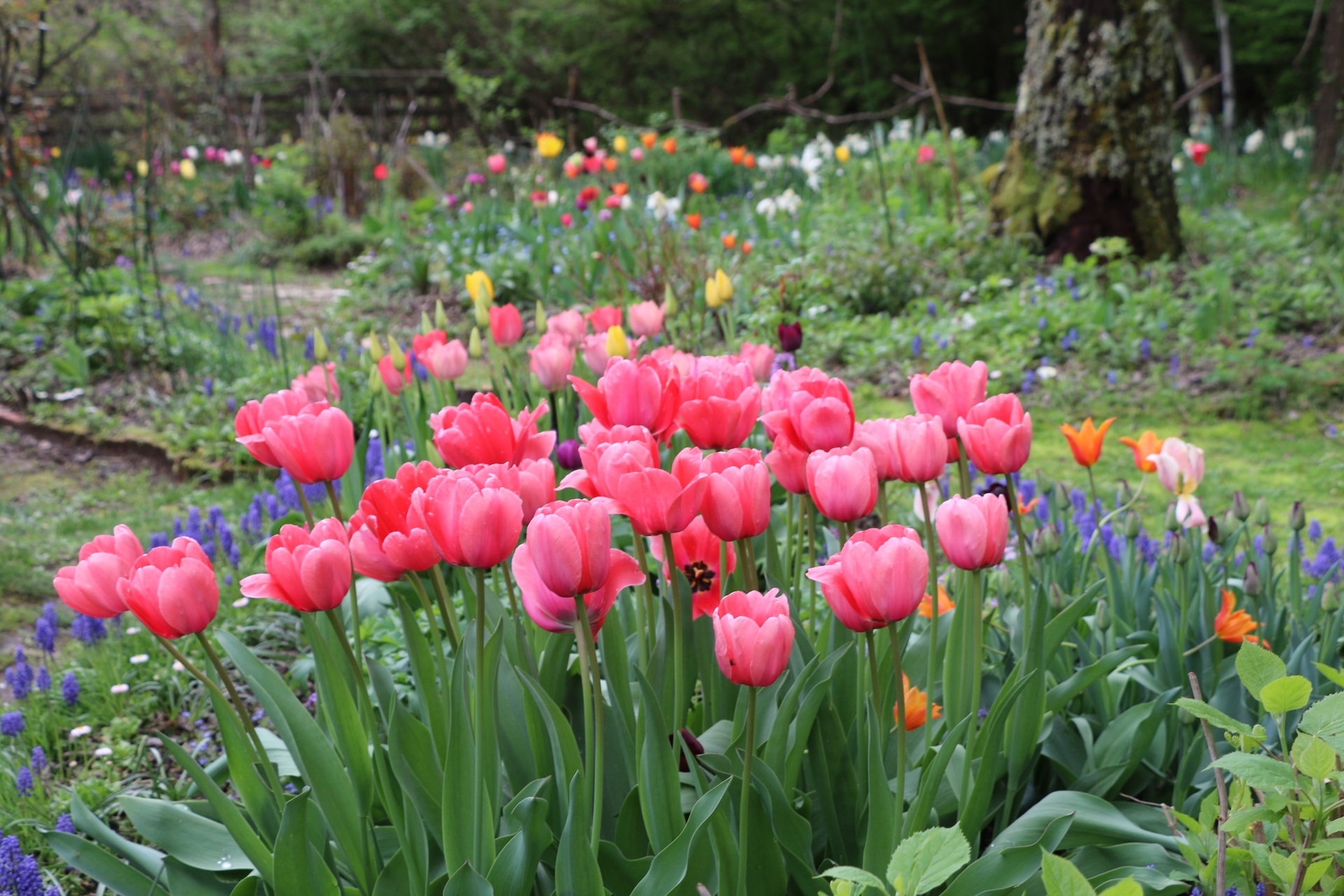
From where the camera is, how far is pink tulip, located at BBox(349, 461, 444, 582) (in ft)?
3.30

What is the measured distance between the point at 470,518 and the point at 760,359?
1122 mm

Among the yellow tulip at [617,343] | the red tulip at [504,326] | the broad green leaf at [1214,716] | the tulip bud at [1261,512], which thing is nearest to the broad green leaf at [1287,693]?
the broad green leaf at [1214,716]

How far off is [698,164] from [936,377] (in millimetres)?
7192

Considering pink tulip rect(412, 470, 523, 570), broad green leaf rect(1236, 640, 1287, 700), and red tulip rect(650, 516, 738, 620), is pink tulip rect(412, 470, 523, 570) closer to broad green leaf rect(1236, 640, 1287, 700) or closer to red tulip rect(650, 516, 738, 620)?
red tulip rect(650, 516, 738, 620)

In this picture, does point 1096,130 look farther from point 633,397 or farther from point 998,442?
point 633,397

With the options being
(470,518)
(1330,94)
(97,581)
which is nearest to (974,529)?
(470,518)

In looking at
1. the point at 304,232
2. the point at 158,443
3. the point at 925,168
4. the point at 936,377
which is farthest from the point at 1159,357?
the point at 304,232

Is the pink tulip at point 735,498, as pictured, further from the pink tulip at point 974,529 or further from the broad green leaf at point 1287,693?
the broad green leaf at point 1287,693

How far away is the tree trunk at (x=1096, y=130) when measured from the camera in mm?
4781

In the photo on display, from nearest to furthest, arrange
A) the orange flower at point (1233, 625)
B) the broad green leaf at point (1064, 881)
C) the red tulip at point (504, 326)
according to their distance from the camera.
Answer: the broad green leaf at point (1064, 881) < the orange flower at point (1233, 625) < the red tulip at point (504, 326)

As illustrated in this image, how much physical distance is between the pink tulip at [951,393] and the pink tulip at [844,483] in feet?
0.70

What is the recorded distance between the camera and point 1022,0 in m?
12.4

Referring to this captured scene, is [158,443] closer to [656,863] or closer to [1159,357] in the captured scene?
[656,863]

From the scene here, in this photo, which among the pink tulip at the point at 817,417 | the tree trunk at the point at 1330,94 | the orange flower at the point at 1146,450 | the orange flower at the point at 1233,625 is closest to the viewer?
the pink tulip at the point at 817,417
